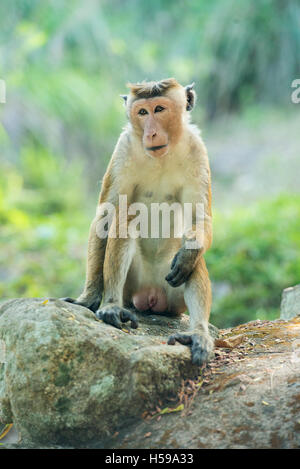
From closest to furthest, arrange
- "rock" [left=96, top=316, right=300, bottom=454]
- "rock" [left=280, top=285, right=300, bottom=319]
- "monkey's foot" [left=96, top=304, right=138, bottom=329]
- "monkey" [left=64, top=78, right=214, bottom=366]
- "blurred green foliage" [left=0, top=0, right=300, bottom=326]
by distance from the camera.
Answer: "rock" [left=96, top=316, right=300, bottom=454], "monkey's foot" [left=96, top=304, right=138, bottom=329], "monkey" [left=64, top=78, right=214, bottom=366], "rock" [left=280, top=285, right=300, bottom=319], "blurred green foliage" [left=0, top=0, right=300, bottom=326]

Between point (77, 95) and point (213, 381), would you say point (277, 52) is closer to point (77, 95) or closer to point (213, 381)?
point (77, 95)

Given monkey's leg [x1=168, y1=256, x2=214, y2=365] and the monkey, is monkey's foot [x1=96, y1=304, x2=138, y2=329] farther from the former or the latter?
monkey's leg [x1=168, y1=256, x2=214, y2=365]

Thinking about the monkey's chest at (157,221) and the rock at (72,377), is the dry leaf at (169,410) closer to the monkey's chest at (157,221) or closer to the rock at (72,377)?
the rock at (72,377)

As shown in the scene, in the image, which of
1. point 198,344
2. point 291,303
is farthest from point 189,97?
point 291,303

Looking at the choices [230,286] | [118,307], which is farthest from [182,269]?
[230,286]

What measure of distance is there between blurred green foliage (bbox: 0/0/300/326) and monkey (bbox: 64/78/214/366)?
3.20 metres

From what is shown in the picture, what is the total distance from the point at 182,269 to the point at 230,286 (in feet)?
13.2

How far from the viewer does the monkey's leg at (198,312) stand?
3.25m

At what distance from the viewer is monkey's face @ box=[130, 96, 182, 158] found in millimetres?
3779

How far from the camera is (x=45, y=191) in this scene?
11312 mm

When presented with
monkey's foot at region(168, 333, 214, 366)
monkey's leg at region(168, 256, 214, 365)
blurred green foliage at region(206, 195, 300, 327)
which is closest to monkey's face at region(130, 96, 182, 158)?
monkey's leg at region(168, 256, 214, 365)

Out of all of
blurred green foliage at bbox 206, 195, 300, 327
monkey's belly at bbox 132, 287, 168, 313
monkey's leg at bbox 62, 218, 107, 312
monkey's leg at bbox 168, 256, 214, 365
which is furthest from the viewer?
blurred green foliage at bbox 206, 195, 300, 327

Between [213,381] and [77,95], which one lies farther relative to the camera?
[77,95]

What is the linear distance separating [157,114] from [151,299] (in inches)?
52.9
